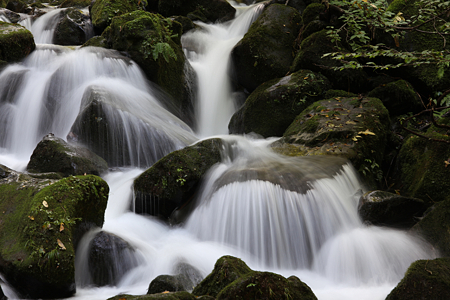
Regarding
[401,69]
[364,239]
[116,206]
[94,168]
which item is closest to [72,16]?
[94,168]

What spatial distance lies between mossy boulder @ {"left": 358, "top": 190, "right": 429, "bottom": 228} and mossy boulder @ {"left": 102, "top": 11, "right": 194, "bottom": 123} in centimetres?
572

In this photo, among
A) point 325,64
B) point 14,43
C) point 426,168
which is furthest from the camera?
point 14,43

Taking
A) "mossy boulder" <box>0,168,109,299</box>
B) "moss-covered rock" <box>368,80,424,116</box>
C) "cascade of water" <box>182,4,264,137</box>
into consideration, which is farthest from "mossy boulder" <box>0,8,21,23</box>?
"moss-covered rock" <box>368,80,424,116</box>

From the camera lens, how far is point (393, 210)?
15.2 ft

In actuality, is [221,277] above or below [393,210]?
above

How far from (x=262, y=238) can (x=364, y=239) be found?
1.34 m

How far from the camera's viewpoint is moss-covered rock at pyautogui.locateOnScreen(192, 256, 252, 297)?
2.99 m

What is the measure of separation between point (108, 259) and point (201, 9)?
12.3 metres

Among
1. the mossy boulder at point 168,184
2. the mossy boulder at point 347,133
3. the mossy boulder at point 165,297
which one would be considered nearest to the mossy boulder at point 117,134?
the mossy boulder at point 168,184

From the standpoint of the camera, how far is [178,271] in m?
4.12

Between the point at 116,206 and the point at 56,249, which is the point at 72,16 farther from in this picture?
the point at 56,249

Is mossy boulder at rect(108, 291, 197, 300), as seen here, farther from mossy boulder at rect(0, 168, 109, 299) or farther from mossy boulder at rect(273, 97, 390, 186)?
mossy boulder at rect(273, 97, 390, 186)

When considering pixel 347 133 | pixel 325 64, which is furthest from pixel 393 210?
pixel 325 64

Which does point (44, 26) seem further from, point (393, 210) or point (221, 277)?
point (393, 210)
